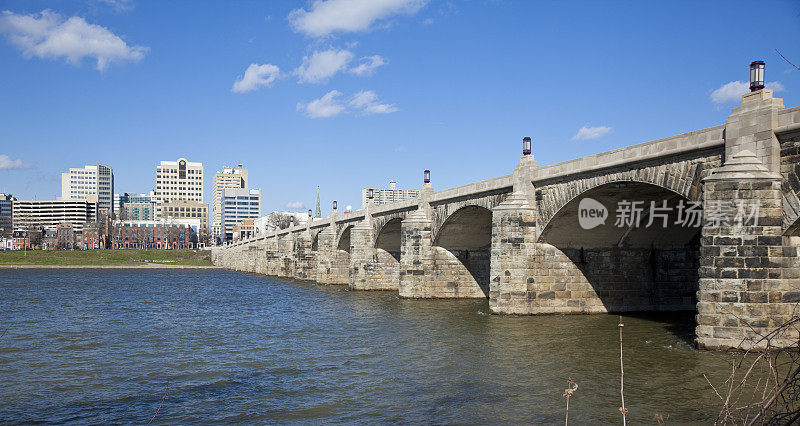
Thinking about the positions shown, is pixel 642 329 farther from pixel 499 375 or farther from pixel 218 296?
pixel 218 296

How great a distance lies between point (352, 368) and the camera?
1633 centimetres

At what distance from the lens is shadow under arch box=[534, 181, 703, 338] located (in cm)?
2558

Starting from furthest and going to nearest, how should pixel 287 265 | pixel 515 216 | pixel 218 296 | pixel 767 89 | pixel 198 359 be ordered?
pixel 287 265 → pixel 218 296 → pixel 515 216 → pixel 198 359 → pixel 767 89

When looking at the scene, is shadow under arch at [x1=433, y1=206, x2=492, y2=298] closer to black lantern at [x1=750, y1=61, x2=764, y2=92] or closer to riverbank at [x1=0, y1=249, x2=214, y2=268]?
black lantern at [x1=750, y1=61, x2=764, y2=92]

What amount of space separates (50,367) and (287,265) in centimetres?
5499

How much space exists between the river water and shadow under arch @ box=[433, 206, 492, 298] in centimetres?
641

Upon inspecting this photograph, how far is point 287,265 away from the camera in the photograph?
71.7m

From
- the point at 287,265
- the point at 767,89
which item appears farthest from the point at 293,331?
the point at 287,265

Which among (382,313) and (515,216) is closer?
(515,216)

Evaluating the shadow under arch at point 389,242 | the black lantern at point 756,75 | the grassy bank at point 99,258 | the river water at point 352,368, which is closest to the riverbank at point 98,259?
the grassy bank at point 99,258

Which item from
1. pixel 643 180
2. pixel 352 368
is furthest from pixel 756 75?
pixel 352 368

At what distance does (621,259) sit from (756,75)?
1208cm

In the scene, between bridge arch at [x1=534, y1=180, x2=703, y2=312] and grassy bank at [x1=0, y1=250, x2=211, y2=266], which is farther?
grassy bank at [x1=0, y1=250, x2=211, y2=266]

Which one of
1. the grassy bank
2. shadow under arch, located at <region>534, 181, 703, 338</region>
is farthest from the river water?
the grassy bank
